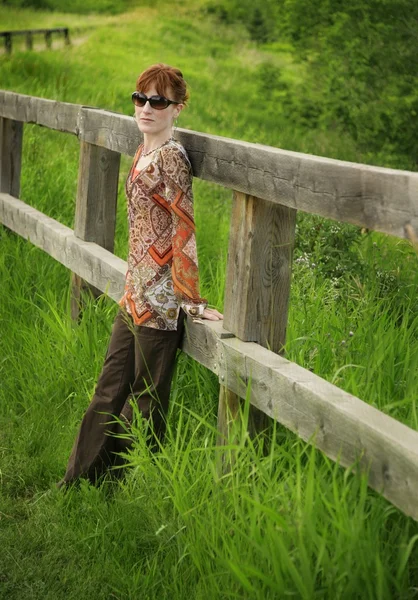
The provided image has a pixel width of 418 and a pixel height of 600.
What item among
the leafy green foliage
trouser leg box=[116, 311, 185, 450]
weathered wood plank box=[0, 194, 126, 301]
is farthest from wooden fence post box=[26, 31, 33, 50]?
trouser leg box=[116, 311, 185, 450]

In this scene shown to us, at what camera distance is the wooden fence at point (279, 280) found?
98.9 inches

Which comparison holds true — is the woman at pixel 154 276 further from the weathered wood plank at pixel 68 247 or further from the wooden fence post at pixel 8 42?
the wooden fence post at pixel 8 42

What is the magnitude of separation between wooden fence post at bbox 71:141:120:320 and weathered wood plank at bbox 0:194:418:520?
1.55 metres

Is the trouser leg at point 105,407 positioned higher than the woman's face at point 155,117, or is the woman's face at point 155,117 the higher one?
the woman's face at point 155,117

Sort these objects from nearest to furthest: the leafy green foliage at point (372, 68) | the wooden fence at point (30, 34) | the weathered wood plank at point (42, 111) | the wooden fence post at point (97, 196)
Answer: the wooden fence post at point (97, 196), the weathered wood plank at point (42, 111), the leafy green foliage at point (372, 68), the wooden fence at point (30, 34)

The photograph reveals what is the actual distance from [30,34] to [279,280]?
26.6 metres

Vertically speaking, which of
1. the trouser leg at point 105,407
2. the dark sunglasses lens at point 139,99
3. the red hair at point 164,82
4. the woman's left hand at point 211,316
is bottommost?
the trouser leg at point 105,407

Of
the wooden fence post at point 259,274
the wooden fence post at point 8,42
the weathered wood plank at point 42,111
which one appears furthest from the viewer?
the wooden fence post at point 8,42

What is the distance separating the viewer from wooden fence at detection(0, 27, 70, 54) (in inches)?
1017

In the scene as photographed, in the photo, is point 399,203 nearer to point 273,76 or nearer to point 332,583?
point 332,583

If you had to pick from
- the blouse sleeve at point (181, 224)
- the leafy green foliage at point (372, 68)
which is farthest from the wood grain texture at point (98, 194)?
the leafy green foliage at point (372, 68)

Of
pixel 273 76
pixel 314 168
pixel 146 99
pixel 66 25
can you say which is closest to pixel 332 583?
pixel 314 168

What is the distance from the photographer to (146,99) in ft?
11.9

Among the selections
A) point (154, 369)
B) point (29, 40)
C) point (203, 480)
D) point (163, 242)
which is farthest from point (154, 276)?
point (29, 40)
